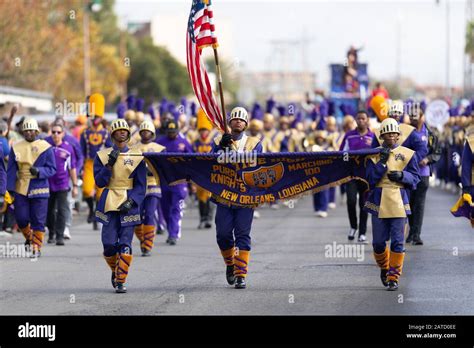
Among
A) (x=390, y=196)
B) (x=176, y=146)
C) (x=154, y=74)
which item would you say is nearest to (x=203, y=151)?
(x=176, y=146)

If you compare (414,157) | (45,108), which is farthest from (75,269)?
(45,108)

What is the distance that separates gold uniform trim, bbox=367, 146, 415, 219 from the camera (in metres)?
13.0

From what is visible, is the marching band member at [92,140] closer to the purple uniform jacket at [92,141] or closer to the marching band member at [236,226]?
the purple uniform jacket at [92,141]

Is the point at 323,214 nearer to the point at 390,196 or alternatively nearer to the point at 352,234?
A: the point at 352,234

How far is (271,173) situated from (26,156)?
4.82 meters

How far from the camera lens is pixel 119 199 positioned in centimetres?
1330

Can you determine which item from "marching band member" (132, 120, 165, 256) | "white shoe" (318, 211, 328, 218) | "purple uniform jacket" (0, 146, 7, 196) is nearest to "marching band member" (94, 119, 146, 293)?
"purple uniform jacket" (0, 146, 7, 196)

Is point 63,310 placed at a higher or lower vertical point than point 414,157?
lower

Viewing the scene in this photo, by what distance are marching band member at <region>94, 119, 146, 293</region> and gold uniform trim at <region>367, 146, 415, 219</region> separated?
262 cm

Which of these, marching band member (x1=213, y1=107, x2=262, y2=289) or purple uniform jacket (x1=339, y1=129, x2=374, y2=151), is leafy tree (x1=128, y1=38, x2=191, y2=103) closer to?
purple uniform jacket (x1=339, y1=129, x2=374, y2=151)

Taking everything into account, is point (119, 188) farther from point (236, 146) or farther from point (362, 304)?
point (362, 304)
